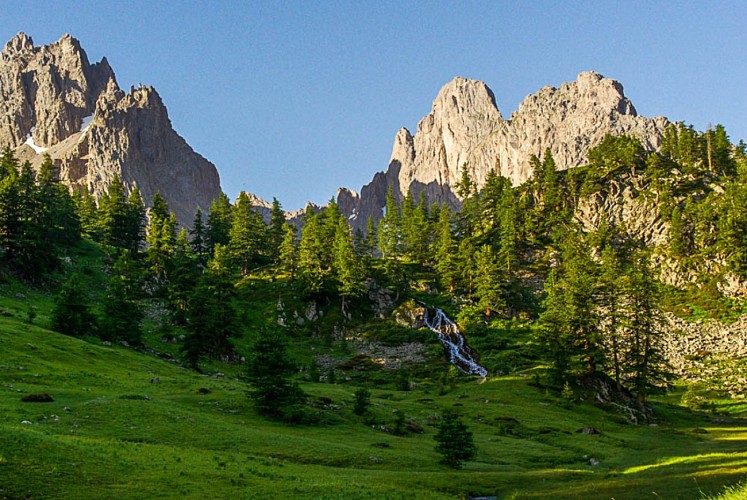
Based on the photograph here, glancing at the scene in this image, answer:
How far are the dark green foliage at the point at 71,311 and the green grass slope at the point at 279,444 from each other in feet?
12.3

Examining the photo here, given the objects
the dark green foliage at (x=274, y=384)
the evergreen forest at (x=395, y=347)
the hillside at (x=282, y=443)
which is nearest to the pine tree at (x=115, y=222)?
the evergreen forest at (x=395, y=347)

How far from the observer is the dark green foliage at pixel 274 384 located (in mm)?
38812

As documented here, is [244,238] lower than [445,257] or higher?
higher

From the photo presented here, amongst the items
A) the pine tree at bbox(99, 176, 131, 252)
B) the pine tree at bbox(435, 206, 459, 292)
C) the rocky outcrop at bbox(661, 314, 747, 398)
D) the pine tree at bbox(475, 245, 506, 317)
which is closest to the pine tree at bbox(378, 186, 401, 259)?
the pine tree at bbox(435, 206, 459, 292)

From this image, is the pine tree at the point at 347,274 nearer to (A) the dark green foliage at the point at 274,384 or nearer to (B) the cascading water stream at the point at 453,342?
(B) the cascading water stream at the point at 453,342

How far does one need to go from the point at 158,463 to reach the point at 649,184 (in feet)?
439

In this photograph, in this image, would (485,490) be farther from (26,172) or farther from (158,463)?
(26,172)

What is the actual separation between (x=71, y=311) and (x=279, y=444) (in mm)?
40155

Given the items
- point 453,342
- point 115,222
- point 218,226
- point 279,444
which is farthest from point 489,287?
point 115,222

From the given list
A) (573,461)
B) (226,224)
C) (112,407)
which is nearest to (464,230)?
(226,224)

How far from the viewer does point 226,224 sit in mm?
132750

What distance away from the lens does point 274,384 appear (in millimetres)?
39344

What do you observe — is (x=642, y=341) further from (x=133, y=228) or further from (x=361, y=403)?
(x=133, y=228)

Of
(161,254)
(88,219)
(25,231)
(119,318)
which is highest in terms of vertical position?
(88,219)
